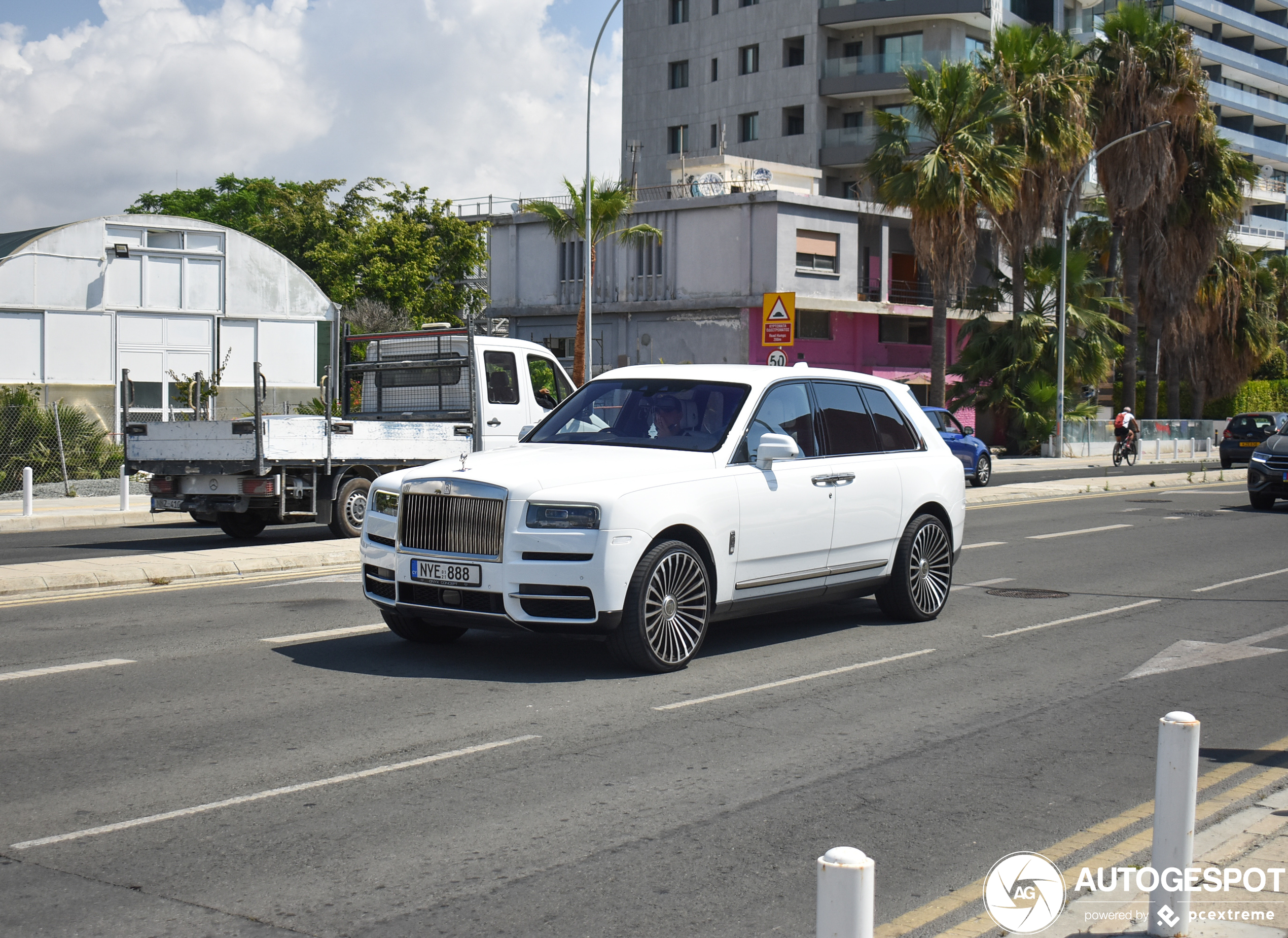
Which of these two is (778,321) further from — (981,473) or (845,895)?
Answer: (845,895)

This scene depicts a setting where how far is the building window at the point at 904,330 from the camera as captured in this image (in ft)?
162

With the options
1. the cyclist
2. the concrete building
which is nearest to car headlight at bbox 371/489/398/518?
the concrete building

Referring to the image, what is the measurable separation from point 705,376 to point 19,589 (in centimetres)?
640

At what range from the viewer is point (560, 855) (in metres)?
5.10

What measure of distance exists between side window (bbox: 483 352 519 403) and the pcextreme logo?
12537 mm

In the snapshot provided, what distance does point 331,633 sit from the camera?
32.8 feet

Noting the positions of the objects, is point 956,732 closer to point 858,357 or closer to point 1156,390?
point 858,357

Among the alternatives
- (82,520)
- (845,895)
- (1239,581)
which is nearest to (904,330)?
(82,520)

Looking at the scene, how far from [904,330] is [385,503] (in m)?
43.3

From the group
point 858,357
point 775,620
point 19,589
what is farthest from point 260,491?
point 858,357

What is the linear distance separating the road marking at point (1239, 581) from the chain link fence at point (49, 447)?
19281 mm

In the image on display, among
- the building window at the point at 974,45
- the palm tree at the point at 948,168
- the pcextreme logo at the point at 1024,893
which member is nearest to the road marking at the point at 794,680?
the pcextreme logo at the point at 1024,893

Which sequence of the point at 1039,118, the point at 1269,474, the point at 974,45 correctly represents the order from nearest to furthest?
the point at 1269,474
the point at 1039,118
the point at 974,45

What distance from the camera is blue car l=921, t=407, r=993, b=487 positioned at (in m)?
30.4
